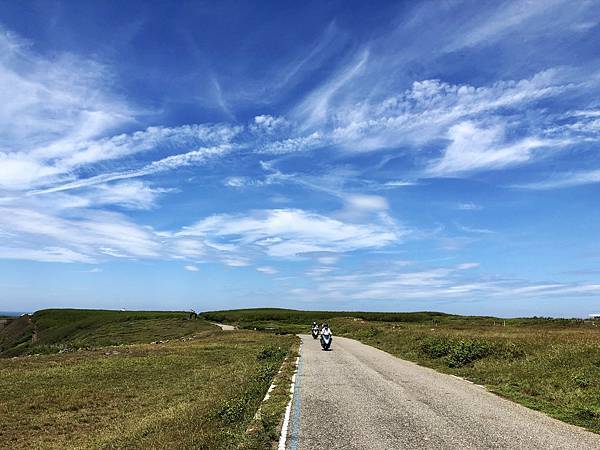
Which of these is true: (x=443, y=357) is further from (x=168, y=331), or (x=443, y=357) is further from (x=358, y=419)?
(x=168, y=331)

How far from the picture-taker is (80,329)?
117 meters

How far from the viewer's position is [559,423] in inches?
485

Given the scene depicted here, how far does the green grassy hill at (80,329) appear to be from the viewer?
265 feet

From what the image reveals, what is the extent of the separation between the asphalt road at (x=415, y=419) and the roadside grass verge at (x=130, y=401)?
1771 millimetres

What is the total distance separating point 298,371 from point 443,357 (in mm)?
10342

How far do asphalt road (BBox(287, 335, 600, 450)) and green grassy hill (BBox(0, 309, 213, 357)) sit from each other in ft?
196

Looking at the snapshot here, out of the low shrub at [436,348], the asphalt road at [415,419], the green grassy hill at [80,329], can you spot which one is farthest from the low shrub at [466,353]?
the green grassy hill at [80,329]

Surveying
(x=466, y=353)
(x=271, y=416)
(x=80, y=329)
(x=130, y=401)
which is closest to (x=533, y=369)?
(x=466, y=353)

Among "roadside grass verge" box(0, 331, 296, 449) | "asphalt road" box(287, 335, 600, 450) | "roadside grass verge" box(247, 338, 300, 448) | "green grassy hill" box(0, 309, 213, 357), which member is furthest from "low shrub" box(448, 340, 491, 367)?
"green grassy hill" box(0, 309, 213, 357)

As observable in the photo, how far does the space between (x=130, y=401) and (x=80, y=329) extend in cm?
10948

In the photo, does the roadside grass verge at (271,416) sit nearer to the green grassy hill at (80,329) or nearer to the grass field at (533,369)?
the grass field at (533,369)

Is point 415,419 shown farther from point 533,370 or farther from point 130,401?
point 130,401

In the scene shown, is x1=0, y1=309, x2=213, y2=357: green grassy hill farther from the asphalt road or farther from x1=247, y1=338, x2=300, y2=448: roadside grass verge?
the asphalt road

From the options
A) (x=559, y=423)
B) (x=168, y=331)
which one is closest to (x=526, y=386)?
(x=559, y=423)
